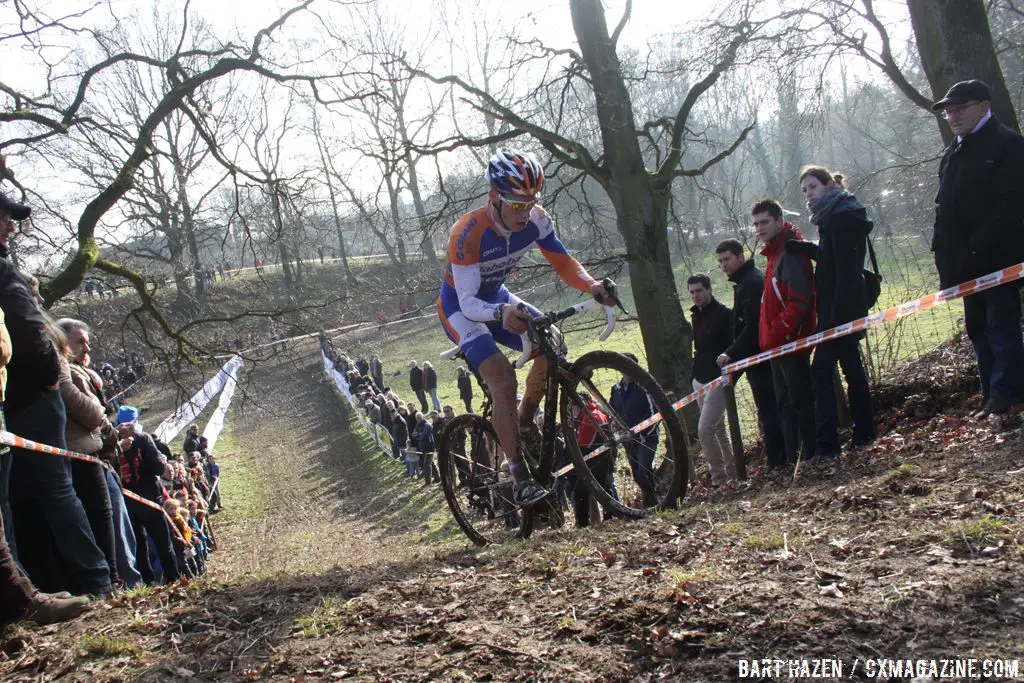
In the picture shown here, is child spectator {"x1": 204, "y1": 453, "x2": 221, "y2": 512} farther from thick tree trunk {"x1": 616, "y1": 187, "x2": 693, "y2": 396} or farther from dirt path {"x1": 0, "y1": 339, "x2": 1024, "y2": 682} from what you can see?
dirt path {"x1": 0, "y1": 339, "x2": 1024, "y2": 682}

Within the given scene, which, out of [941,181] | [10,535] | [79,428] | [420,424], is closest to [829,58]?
[941,181]

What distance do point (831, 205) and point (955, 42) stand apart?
12.0ft

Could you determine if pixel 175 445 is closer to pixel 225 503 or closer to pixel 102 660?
pixel 225 503

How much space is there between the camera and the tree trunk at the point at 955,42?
858 cm

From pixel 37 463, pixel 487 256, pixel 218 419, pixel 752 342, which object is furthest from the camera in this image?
pixel 218 419

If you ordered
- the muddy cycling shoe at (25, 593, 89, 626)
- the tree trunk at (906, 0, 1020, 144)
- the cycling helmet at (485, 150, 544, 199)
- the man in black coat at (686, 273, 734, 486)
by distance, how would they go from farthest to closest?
1. the tree trunk at (906, 0, 1020, 144)
2. the man in black coat at (686, 273, 734, 486)
3. the cycling helmet at (485, 150, 544, 199)
4. the muddy cycling shoe at (25, 593, 89, 626)

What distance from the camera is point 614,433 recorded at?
5.46 metres

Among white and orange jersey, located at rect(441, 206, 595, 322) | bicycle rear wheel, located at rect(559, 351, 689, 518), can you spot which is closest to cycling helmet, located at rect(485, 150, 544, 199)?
white and orange jersey, located at rect(441, 206, 595, 322)

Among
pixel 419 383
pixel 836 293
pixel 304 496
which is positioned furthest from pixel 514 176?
pixel 419 383

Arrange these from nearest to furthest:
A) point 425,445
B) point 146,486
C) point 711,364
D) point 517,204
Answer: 1. point 517,204
2. point 711,364
3. point 146,486
4. point 425,445

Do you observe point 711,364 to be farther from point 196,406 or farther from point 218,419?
point 218,419

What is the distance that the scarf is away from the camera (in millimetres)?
6387

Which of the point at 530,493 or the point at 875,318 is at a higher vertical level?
the point at 875,318

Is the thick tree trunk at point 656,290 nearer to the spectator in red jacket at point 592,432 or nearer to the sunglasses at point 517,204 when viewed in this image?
the spectator in red jacket at point 592,432
